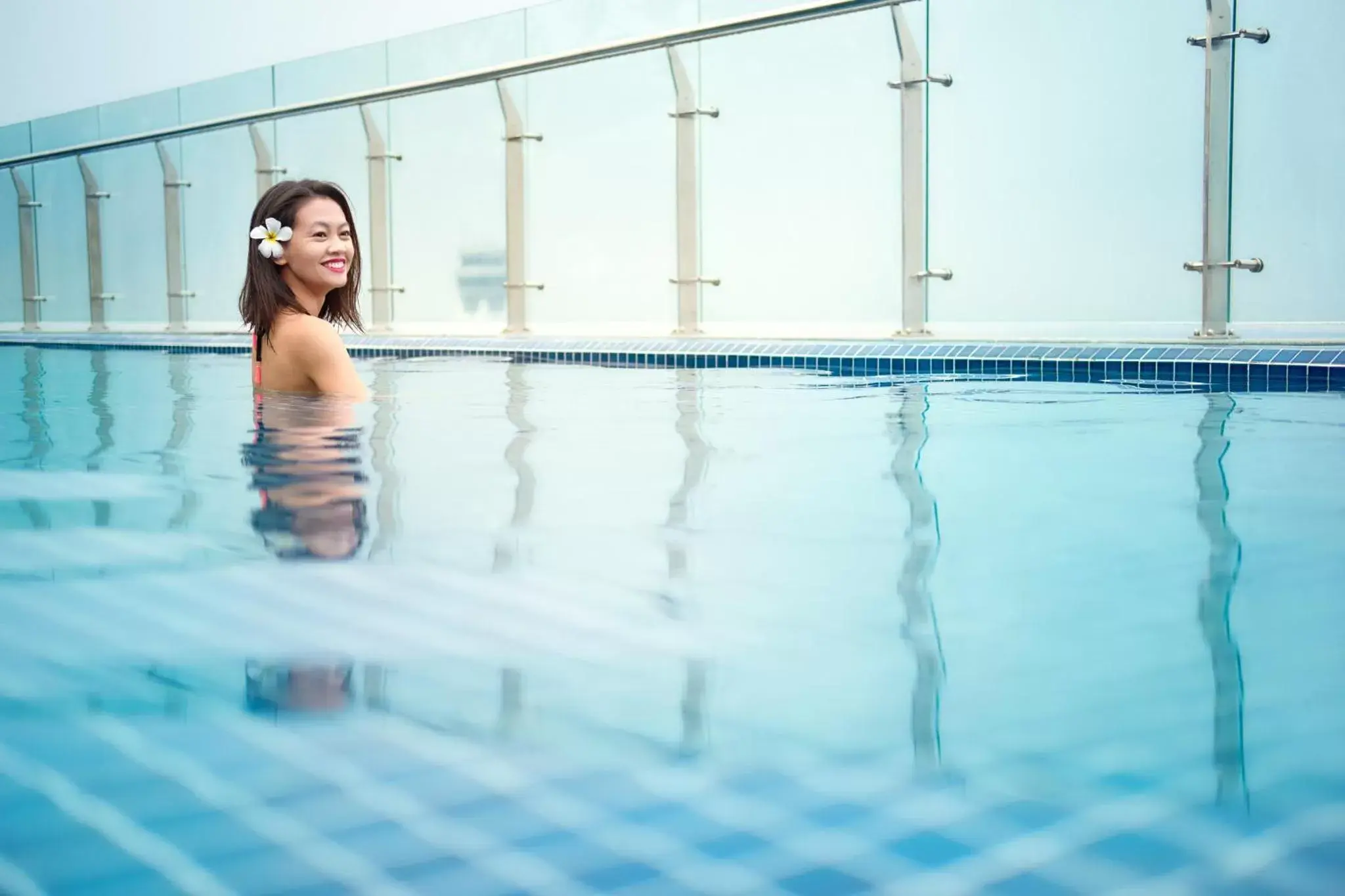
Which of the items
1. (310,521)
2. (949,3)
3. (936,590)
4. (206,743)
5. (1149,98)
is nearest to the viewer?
(206,743)

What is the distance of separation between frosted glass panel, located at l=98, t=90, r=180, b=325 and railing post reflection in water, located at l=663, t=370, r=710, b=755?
771cm

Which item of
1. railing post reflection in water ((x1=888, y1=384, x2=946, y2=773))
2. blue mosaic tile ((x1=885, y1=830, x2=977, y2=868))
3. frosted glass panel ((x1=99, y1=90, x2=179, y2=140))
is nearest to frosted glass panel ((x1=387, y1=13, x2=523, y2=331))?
frosted glass panel ((x1=99, y1=90, x2=179, y2=140))

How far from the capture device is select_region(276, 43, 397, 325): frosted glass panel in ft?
29.9

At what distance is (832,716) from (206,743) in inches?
17.8

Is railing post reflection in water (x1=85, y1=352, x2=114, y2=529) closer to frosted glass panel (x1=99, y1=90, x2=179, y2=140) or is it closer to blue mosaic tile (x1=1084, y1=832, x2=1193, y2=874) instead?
blue mosaic tile (x1=1084, y1=832, x2=1193, y2=874)

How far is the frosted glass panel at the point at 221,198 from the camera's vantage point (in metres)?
10.0

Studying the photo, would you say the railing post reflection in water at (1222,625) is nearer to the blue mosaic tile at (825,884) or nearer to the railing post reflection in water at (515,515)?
→ the blue mosaic tile at (825,884)

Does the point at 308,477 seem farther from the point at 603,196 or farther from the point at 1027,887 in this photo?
the point at 603,196

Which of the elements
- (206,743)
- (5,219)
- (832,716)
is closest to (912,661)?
(832,716)

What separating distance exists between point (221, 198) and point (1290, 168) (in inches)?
285

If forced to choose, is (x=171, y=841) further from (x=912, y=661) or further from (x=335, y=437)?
(x=335, y=437)

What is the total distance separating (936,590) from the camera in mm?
1546

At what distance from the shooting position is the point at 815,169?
6.88 meters

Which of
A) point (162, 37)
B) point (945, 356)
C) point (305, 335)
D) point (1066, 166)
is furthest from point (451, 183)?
point (162, 37)
